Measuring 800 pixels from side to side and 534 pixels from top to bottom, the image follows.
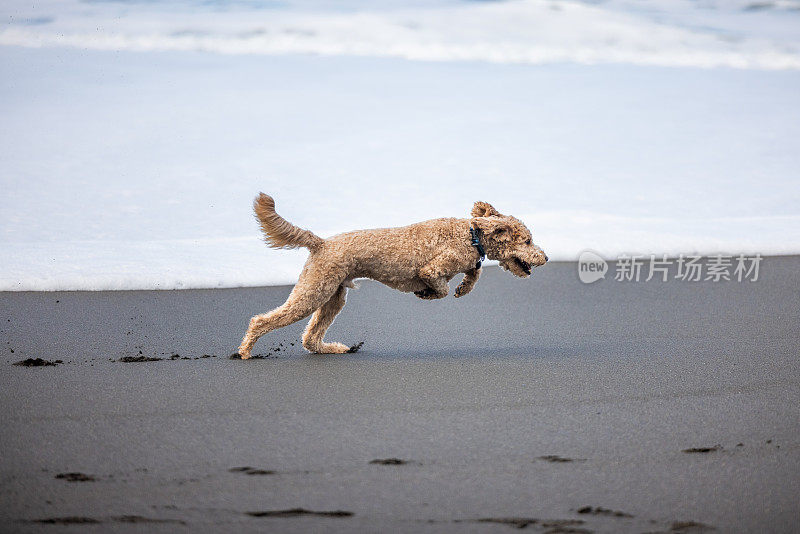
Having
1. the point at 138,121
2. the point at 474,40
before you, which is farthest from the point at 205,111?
the point at 474,40

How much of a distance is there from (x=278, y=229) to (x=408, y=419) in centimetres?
157

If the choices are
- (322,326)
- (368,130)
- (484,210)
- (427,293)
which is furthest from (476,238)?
(368,130)

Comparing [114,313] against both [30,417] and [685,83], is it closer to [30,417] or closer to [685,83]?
[30,417]

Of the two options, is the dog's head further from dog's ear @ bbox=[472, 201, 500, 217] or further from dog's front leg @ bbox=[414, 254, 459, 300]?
dog's front leg @ bbox=[414, 254, 459, 300]

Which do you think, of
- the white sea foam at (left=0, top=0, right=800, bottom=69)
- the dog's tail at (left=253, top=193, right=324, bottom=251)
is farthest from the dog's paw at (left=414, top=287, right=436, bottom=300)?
the white sea foam at (left=0, top=0, right=800, bottom=69)

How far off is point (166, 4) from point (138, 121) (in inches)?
176

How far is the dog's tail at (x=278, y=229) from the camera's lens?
4746mm

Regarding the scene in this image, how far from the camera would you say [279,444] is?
338cm

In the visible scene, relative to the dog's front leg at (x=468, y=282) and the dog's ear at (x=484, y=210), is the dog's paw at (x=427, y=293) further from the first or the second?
the dog's ear at (x=484, y=210)

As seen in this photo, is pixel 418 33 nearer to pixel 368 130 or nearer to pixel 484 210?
pixel 368 130

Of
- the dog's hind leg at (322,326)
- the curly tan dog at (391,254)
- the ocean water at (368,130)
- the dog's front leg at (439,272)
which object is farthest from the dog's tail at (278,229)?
the ocean water at (368,130)

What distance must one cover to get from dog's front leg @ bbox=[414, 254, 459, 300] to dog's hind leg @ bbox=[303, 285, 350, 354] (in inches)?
22.8

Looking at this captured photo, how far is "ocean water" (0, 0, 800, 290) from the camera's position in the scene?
8.16 meters

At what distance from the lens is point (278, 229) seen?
4770 millimetres
